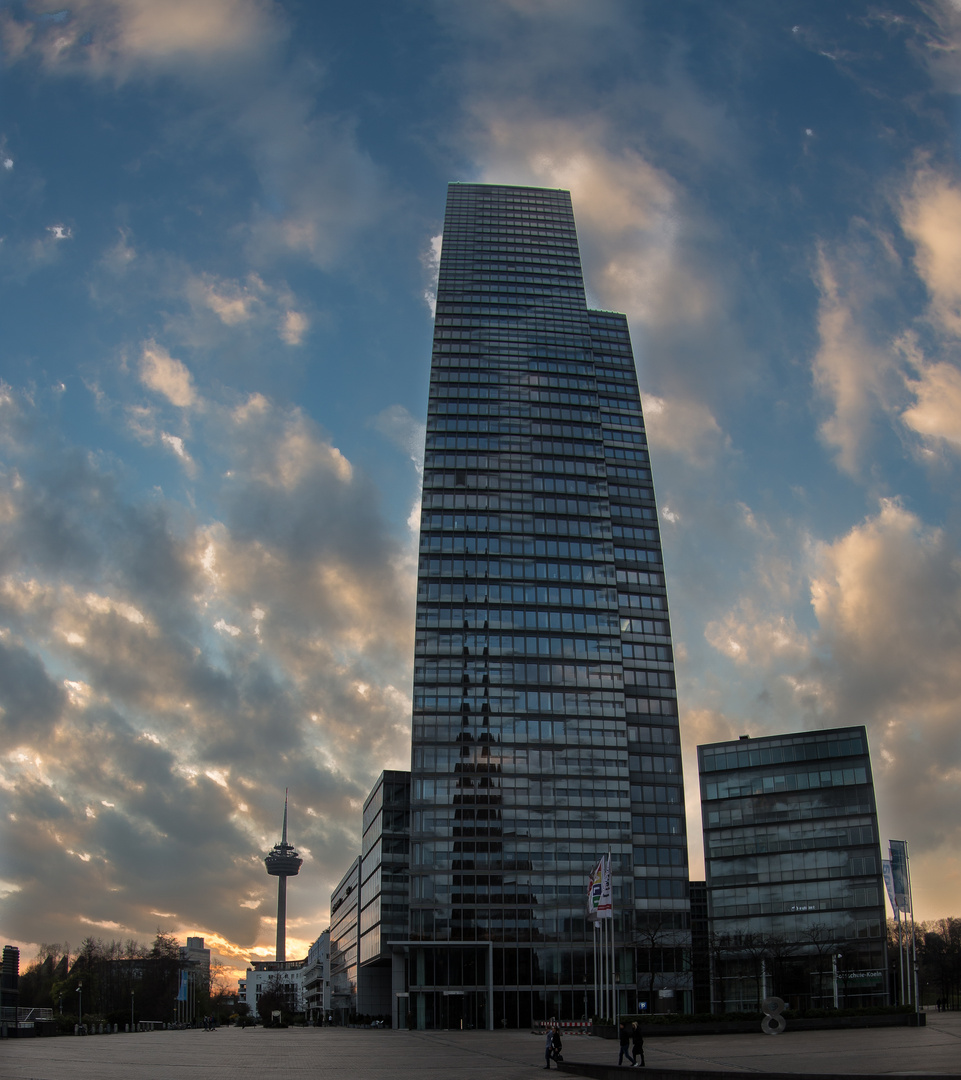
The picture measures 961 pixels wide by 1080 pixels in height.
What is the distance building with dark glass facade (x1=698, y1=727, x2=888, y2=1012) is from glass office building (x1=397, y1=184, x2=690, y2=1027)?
821 centimetres

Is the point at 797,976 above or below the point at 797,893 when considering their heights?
below

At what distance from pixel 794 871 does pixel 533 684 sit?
3559 centimetres

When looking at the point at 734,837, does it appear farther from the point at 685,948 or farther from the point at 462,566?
the point at 462,566

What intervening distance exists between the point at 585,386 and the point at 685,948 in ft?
248

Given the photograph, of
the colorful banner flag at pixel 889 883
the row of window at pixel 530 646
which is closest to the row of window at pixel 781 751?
the row of window at pixel 530 646

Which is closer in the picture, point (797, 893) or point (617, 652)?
point (797, 893)

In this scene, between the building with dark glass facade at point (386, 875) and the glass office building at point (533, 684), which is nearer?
the glass office building at point (533, 684)

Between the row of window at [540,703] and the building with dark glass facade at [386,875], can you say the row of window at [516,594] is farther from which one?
the building with dark glass facade at [386,875]

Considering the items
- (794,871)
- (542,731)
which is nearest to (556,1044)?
(542,731)

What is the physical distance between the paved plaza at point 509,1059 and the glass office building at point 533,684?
47581 millimetres

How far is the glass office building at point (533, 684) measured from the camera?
4309 inches

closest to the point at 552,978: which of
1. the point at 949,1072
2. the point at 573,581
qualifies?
the point at 573,581

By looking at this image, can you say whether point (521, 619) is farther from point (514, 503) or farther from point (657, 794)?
point (657, 794)

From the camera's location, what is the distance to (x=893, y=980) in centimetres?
10862
